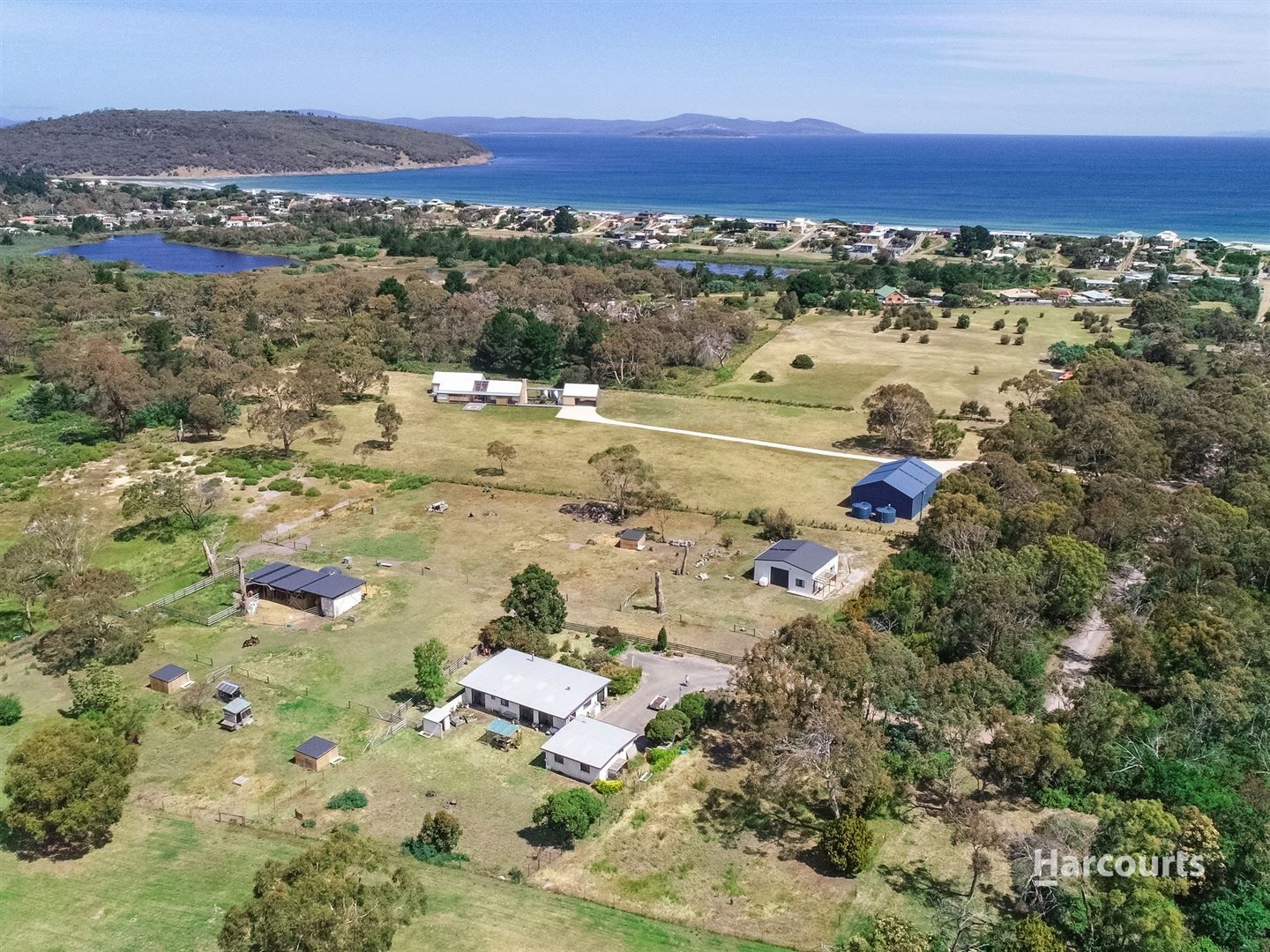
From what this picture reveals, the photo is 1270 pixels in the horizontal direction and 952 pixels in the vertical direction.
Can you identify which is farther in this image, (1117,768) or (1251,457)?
(1251,457)

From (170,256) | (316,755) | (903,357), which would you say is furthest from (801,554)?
(170,256)

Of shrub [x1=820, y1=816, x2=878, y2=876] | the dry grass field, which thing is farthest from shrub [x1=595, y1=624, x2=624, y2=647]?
the dry grass field

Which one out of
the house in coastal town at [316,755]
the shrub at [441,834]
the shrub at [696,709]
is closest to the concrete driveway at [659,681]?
the shrub at [696,709]

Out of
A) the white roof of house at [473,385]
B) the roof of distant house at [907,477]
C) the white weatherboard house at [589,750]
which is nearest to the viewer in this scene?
the white weatherboard house at [589,750]

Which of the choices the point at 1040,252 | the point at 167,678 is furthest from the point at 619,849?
the point at 1040,252

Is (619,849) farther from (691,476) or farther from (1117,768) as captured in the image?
(691,476)

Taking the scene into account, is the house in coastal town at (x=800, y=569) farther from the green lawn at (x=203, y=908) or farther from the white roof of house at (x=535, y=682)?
the green lawn at (x=203, y=908)

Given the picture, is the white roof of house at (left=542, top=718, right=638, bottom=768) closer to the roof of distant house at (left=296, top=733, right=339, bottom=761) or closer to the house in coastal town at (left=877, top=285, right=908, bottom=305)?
the roof of distant house at (left=296, top=733, right=339, bottom=761)
